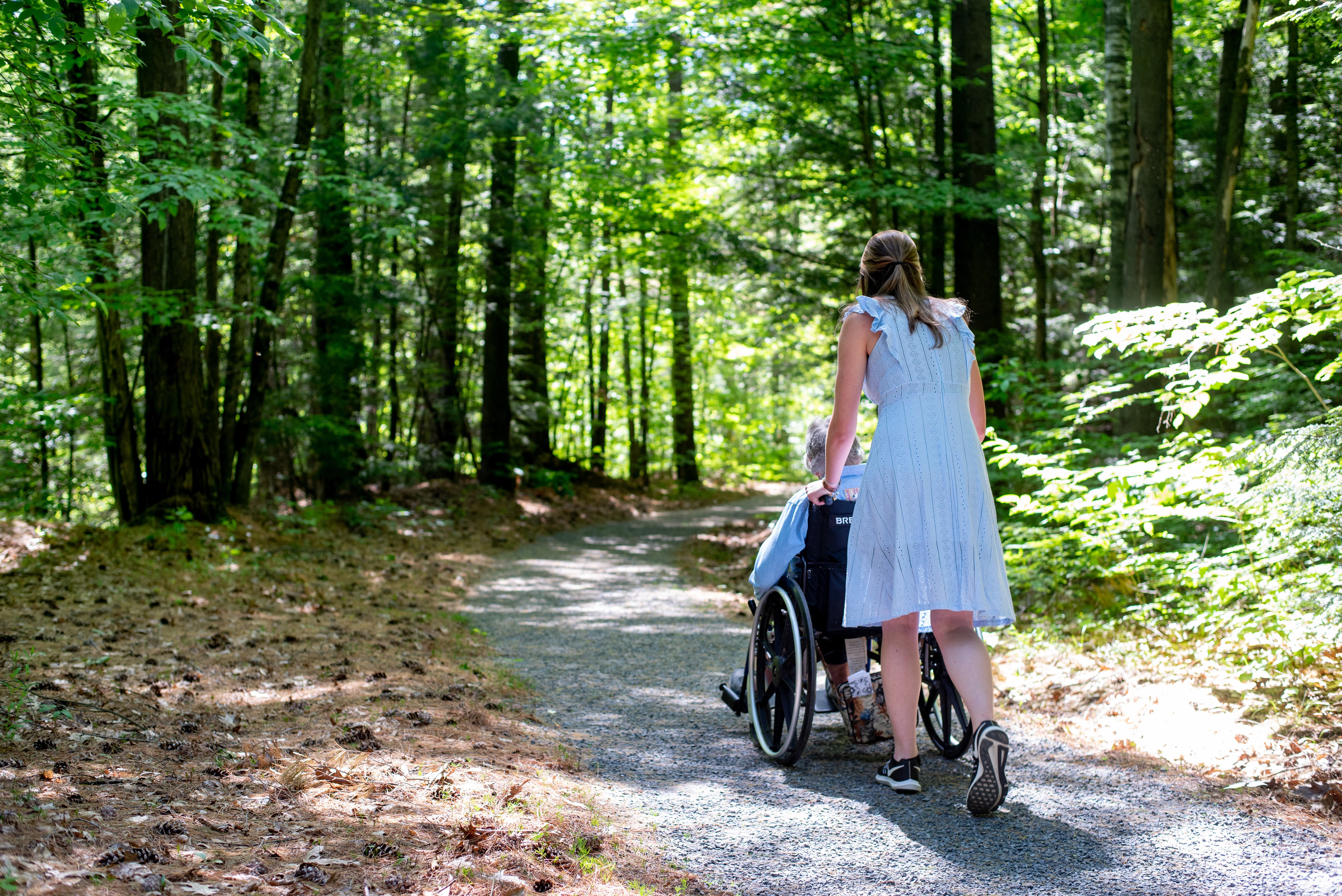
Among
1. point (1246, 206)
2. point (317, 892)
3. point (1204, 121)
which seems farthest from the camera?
point (1204, 121)

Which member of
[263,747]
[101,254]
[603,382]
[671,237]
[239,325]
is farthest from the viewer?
[603,382]

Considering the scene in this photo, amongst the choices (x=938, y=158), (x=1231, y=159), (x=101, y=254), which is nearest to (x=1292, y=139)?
(x=938, y=158)

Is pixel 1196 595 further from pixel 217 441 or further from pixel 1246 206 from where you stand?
pixel 217 441

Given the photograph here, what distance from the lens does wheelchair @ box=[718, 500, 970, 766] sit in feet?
12.7

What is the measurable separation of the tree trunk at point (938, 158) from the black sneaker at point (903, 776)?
31.5ft

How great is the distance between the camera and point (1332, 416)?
14.2ft

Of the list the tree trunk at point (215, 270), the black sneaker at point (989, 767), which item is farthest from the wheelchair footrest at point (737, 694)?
the tree trunk at point (215, 270)

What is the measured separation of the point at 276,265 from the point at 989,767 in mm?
9107

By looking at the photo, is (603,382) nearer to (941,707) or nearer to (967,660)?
(941,707)

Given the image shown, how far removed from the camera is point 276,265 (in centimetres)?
995

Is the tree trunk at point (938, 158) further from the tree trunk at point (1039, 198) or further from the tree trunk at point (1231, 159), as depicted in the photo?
the tree trunk at point (1231, 159)

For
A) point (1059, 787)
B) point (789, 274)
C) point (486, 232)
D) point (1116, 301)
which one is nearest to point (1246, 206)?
point (1116, 301)

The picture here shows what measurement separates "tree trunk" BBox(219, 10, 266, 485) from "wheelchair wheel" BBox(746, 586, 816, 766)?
706 cm

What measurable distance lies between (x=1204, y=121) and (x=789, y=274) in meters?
6.16
